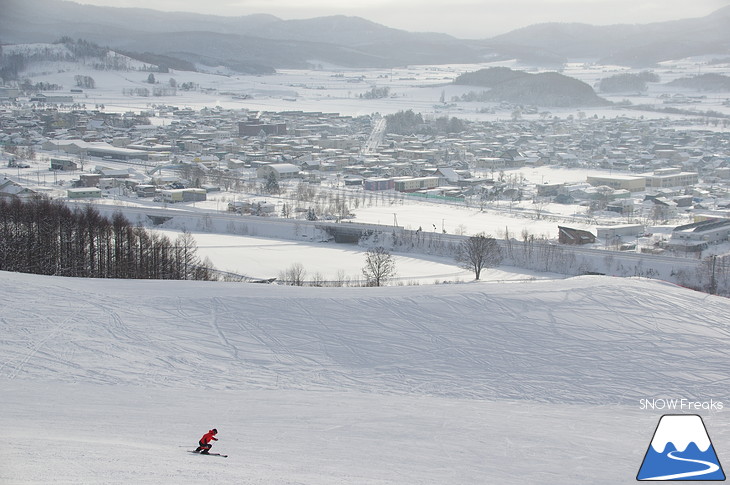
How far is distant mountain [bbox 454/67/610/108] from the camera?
32.5 metres

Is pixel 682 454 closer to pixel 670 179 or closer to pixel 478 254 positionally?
pixel 478 254

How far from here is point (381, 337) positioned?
4406 mm

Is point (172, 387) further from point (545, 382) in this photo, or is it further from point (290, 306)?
point (545, 382)

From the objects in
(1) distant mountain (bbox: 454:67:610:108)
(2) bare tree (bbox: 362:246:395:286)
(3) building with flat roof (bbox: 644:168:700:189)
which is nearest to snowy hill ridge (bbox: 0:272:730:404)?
(2) bare tree (bbox: 362:246:395:286)

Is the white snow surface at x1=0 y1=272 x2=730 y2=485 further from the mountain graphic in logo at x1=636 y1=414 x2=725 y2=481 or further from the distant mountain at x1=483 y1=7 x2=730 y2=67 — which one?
the distant mountain at x1=483 y1=7 x2=730 y2=67

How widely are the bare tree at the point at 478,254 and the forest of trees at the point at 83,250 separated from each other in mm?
2449

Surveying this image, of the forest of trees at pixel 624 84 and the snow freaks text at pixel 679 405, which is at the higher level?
the forest of trees at pixel 624 84

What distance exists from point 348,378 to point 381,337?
57 cm

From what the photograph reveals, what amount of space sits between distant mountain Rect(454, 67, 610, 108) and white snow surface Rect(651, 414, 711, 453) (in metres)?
31.0

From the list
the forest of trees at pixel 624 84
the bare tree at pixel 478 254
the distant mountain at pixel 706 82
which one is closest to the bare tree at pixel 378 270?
the bare tree at pixel 478 254

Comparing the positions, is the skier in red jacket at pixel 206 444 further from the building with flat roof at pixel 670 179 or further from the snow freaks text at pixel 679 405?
the building with flat roof at pixel 670 179

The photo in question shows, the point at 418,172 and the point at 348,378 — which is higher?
the point at 418,172

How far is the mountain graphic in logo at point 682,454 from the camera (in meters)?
2.25

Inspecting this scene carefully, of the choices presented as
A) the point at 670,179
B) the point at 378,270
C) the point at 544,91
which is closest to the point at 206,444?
the point at 378,270
